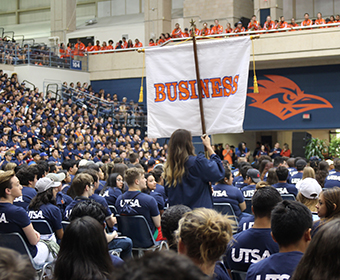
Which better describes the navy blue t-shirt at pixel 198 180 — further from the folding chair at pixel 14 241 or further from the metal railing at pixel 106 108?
the metal railing at pixel 106 108

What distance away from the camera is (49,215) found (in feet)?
15.4

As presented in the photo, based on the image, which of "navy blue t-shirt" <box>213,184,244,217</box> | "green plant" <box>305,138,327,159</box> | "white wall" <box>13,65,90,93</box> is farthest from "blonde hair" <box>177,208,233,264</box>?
"white wall" <box>13,65,90,93</box>

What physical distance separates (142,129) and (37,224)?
53.3ft

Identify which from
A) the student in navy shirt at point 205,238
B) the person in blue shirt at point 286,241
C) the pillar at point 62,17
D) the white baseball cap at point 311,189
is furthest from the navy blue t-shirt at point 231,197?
the pillar at point 62,17

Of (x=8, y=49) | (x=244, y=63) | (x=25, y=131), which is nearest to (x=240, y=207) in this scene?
(x=244, y=63)

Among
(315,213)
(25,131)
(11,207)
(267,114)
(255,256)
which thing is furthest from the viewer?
(267,114)

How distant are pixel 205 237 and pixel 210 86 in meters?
3.44

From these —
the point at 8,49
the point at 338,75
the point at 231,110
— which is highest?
the point at 8,49

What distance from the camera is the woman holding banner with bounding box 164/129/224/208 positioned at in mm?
4082

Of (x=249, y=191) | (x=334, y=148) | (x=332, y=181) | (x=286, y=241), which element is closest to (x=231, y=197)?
(x=249, y=191)

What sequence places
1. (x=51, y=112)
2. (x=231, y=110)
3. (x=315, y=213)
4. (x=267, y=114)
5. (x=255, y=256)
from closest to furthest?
(x=255, y=256)
(x=315, y=213)
(x=231, y=110)
(x=51, y=112)
(x=267, y=114)

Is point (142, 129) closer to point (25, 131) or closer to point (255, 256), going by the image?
point (25, 131)

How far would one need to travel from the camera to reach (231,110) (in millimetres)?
5355

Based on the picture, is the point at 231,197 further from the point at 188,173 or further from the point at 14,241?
the point at 14,241
